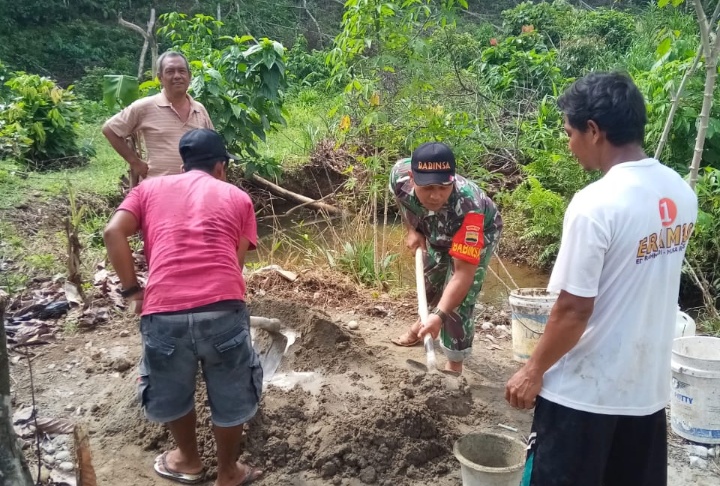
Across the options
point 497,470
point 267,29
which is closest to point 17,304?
point 497,470

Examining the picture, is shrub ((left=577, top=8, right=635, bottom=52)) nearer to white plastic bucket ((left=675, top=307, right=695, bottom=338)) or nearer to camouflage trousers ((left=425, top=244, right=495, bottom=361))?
white plastic bucket ((left=675, top=307, right=695, bottom=338))

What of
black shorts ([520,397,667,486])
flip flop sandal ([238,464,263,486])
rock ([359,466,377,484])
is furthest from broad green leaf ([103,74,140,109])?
black shorts ([520,397,667,486])

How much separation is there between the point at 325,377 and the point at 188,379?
1.20 m

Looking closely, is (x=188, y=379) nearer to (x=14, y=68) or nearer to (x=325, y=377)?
(x=325, y=377)

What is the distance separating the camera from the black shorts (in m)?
1.97

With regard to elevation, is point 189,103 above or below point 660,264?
above

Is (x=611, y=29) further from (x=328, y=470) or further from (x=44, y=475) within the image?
(x=44, y=475)

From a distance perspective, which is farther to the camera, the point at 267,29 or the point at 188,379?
the point at 267,29

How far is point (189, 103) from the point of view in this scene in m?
4.44

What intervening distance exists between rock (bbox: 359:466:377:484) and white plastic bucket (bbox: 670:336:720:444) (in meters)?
1.66

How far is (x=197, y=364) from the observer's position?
2760 mm

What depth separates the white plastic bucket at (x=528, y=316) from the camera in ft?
13.2

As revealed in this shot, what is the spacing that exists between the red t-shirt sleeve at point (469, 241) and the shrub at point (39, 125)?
656cm

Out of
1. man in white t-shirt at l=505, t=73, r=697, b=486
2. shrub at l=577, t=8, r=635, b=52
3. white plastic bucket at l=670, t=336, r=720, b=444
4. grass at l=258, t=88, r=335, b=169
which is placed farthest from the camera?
shrub at l=577, t=8, r=635, b=52
